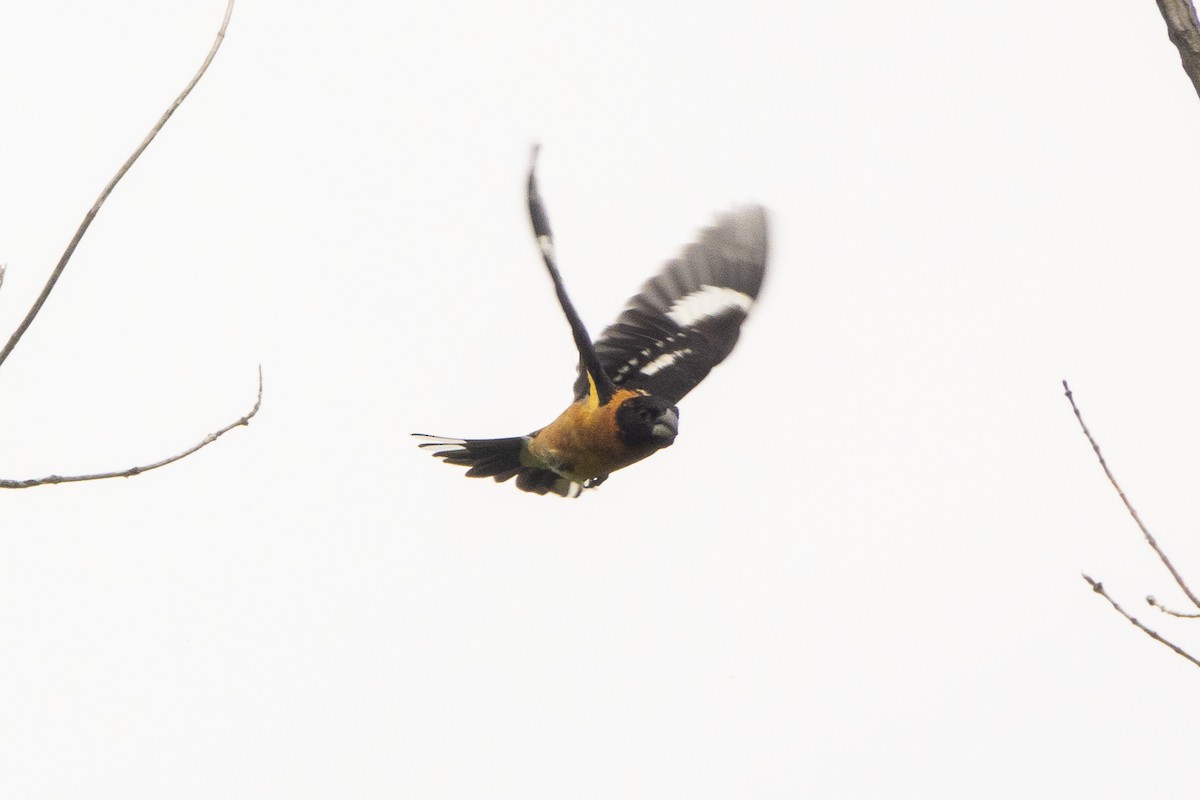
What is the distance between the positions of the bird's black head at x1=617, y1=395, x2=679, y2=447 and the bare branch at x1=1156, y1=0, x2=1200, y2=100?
10.2 ft

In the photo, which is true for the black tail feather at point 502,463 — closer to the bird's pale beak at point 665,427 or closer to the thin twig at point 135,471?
the bird's pale beak at point 665,427

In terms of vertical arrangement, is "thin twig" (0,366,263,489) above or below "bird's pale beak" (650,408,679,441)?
above

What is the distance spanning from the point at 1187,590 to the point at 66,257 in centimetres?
233

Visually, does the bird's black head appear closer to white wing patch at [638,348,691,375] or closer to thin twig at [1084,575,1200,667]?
white wing patch at [638,348,691,375]

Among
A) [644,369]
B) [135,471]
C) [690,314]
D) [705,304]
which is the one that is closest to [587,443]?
[644,369]

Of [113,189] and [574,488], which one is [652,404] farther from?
[113,189]

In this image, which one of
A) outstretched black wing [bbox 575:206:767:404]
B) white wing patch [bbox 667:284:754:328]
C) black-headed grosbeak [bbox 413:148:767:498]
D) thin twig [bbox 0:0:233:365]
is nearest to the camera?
thin twig [bbox 0:0:233:365]

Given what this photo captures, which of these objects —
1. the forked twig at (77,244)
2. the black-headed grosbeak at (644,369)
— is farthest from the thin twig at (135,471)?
the black-headed grosbeak at (644,369)

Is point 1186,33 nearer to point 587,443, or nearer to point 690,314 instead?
point 587,443

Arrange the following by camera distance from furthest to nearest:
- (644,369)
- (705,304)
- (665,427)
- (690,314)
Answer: (705,304) → (690,314) → (644,369) → (665,427)

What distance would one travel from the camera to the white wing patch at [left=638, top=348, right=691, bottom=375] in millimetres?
7062

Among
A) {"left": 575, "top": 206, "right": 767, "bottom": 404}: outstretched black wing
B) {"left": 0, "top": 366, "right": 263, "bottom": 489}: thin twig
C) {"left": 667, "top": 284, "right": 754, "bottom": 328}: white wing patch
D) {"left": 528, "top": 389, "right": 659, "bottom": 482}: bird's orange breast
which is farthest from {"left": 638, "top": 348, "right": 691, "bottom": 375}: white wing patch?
{"left": 0, "top": 366, "right": 263, "bottom": 489}: thin twig

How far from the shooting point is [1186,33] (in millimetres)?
2906

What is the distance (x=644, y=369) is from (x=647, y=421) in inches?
49.6
